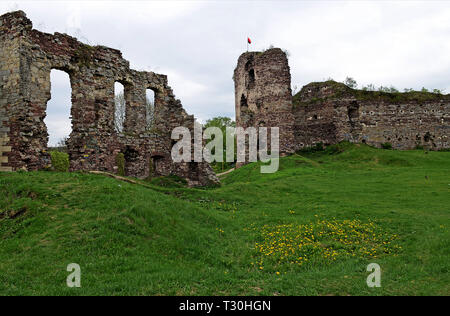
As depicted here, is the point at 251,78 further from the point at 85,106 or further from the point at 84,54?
the point at 85,106

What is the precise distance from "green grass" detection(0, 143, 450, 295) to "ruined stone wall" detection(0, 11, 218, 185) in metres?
3.40

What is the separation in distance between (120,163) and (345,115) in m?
21.1

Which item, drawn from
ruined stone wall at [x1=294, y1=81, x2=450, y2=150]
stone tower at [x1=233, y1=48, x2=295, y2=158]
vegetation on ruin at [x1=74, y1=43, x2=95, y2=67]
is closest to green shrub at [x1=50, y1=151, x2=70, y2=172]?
vegetation on ruin at [x1=74, y1=43, x2=95, y2=67]

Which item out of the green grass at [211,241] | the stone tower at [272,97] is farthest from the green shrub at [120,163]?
the stone tower at [272,97]

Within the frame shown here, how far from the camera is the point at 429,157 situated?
82.5ft

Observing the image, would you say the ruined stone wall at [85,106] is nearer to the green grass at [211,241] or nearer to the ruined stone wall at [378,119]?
the green grass at [211,241]

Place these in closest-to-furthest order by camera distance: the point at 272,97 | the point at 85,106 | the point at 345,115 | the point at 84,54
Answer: the point at 85,106
the point at 84,54
the point at 272,97
the point at 345,115

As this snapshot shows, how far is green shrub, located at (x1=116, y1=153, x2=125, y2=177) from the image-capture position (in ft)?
59.9

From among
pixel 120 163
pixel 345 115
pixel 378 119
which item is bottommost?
pixel 120 163

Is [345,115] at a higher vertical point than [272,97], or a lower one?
lower

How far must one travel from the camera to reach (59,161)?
51.9ft

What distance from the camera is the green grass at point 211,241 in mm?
6246

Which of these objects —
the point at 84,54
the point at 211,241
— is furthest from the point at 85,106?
the point at 211,241
